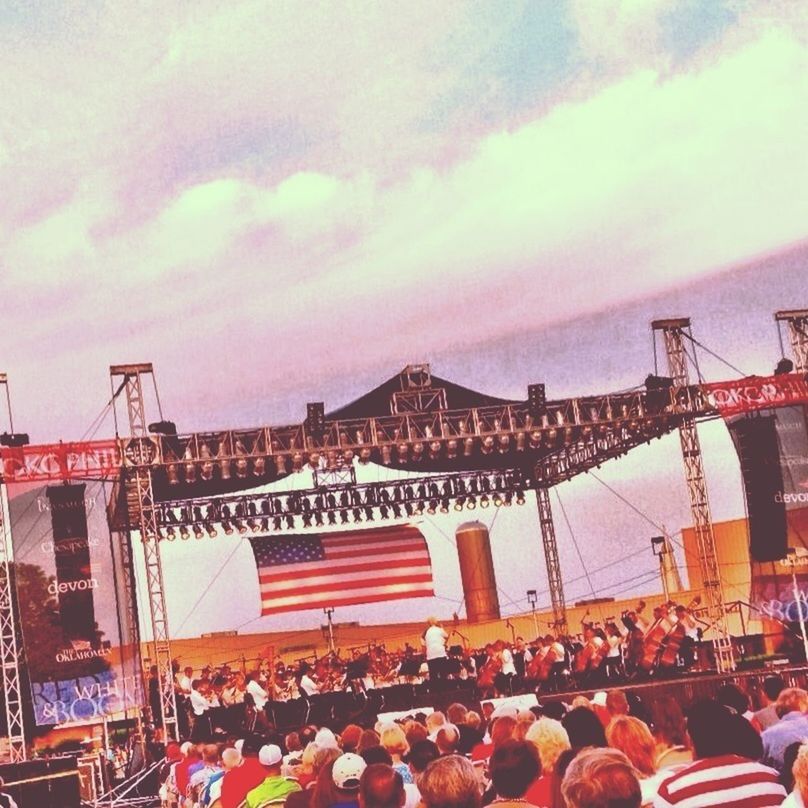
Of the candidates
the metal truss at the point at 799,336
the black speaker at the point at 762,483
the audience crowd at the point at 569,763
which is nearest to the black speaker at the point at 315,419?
the black speaker at the point at 762,483

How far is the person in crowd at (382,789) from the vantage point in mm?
5074

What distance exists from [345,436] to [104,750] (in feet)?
21.9

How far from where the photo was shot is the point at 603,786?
400 centimetres

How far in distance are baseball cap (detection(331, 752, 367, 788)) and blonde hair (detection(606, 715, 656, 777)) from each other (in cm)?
114

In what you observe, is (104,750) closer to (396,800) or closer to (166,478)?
(166,478)

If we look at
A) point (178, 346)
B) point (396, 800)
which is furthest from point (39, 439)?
point (396, 800)

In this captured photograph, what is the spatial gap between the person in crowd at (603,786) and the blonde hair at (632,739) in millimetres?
1654

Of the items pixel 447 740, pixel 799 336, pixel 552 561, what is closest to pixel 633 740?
pixel 447 740

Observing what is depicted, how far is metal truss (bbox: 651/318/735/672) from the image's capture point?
23109mm

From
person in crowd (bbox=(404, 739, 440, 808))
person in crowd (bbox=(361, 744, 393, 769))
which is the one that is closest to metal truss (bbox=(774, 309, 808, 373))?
person in crowd (bbox=(404, 739, 440, 808))

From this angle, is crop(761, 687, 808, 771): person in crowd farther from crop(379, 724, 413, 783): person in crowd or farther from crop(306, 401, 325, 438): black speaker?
crop(306, 401, 325, 438): black speaker

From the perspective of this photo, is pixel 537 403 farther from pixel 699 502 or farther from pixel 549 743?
pixel 549 743

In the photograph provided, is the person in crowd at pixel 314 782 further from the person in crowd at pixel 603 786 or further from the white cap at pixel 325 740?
the person in crowd at pixel 603 786

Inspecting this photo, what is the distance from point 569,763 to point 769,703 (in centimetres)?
395
